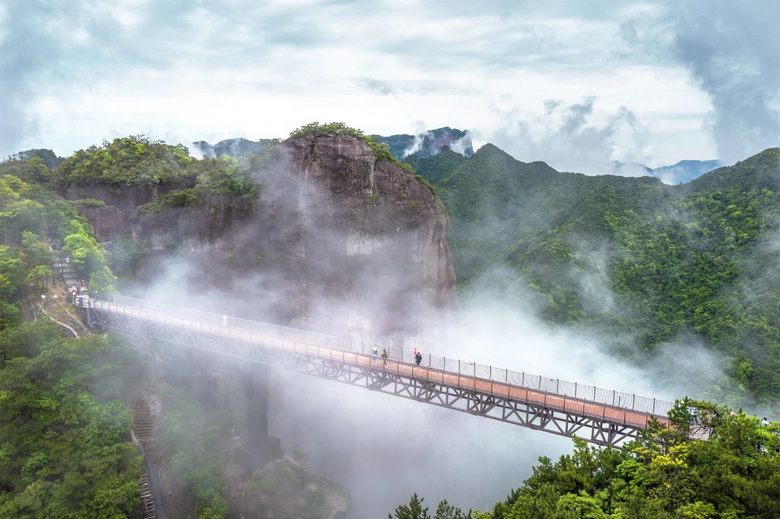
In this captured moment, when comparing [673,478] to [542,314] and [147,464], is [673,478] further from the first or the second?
[542,314]

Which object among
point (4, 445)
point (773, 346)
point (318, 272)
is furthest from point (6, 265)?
point (773, 346)

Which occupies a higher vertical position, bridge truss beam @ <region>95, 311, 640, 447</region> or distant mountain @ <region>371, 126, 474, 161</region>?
distant mountain @ <region>371, 126, 474, 161</region>

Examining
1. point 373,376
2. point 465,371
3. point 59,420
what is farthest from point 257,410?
point 465,371

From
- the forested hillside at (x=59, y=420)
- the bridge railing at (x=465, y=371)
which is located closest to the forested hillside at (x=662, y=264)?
the bridge railing at (x=465, y=371)

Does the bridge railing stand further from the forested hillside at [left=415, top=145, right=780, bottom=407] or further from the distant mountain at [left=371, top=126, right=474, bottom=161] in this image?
the distant mountain at [left=371, top=126, right=474, bottom=161]

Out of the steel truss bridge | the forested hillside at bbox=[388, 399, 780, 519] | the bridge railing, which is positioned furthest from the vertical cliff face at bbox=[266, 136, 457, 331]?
the forested hillside at bbox=[388, 399, 780, 519]

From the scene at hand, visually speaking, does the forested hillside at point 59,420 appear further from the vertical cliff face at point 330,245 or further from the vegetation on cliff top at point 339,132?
the vegetation on cliff top at point 339,132

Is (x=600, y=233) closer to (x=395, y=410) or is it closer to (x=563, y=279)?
(x=563, y=279)
